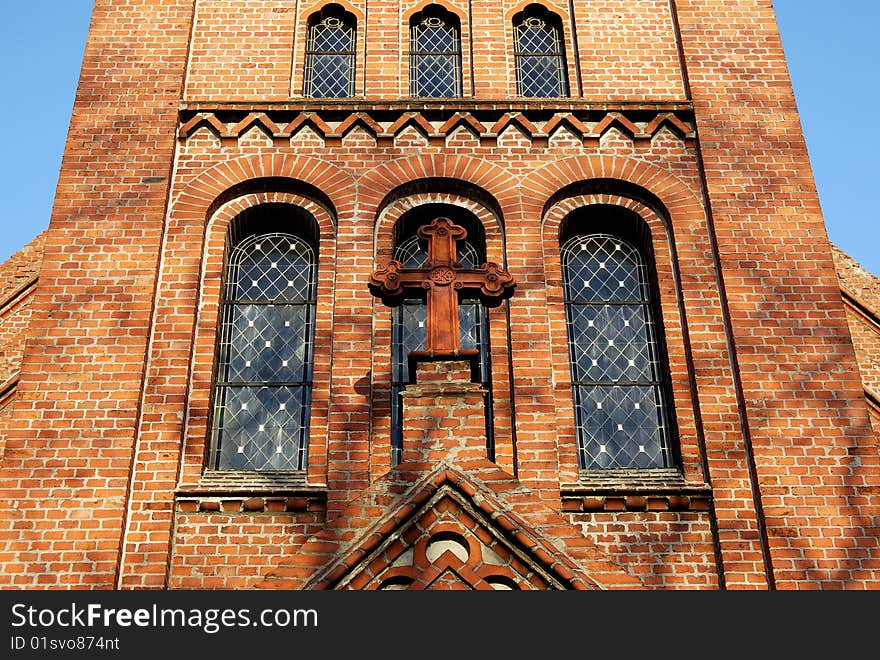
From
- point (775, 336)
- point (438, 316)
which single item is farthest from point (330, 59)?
point (775, 336)

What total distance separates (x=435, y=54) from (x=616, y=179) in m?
2.70

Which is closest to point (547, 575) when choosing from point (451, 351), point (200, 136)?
point (451, 351)

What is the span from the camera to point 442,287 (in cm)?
848

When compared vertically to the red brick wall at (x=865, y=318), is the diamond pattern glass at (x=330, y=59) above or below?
above

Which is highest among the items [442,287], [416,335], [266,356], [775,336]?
[416,335]

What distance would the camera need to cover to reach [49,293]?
390 inches

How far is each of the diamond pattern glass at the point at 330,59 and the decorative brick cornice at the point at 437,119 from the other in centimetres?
65

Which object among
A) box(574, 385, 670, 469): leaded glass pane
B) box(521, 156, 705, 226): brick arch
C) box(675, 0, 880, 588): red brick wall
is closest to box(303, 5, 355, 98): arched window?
box(521, 156, 705, 226): brick arch

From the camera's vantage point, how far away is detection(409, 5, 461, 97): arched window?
39.2ft

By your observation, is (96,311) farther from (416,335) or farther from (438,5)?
(438,5)

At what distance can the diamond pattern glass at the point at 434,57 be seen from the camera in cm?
1195

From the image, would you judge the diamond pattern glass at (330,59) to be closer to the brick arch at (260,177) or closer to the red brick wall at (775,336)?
the brick arch at (260,177)

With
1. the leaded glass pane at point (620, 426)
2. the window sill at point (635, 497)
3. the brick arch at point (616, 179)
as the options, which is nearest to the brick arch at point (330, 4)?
the brick arch at point (616, 179)
